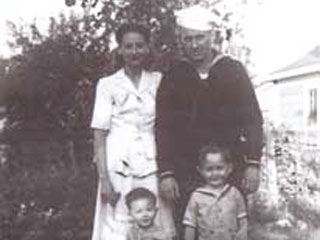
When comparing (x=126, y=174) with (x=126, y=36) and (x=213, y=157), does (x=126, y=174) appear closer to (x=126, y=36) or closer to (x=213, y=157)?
(x=213, y=157)

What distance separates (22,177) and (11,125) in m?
0.14

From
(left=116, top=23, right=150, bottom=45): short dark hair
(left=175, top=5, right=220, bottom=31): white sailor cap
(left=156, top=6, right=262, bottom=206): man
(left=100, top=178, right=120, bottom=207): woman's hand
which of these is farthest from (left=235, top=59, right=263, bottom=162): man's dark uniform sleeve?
(left=100, top=178, right=120, bottom=207): woman's hand

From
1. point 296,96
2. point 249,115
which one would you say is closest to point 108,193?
point 249,115

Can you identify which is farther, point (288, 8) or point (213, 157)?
point (288, 8)

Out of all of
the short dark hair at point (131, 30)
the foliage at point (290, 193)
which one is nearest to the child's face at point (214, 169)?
the foliage at point (290, 193)

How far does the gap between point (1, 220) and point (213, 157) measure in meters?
0.60

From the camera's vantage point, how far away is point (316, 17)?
5.61 feet

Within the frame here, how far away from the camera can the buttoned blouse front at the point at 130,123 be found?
5.03ft

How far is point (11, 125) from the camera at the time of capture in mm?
1649

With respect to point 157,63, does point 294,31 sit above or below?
above

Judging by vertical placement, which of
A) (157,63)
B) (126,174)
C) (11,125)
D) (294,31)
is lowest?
(126,174)

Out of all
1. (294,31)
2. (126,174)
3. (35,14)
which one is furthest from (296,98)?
(35,14)

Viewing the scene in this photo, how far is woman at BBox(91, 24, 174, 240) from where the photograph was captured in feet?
5.04

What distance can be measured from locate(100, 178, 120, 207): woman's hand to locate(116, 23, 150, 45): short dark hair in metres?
0.36
